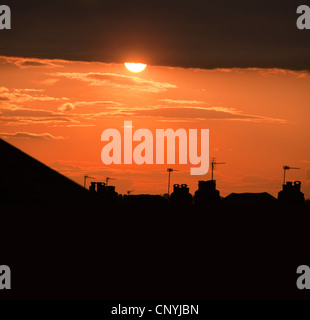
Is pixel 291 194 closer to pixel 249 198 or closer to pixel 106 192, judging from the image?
pixel 249 198

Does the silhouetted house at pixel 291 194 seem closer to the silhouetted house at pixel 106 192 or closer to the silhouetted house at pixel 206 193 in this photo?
the silhouetted house at pixel 206 193

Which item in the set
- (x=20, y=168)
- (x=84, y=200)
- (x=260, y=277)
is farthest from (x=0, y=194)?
(x=260, y=277)

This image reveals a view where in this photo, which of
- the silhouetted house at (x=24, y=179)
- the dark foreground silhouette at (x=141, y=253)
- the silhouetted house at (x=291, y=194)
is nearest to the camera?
the silhouetted house at (x=24, y=179)

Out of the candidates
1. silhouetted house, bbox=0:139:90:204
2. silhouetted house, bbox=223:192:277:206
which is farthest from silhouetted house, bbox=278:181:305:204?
silhouetted house, bbox=0:139:90:204

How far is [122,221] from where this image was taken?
41438mm

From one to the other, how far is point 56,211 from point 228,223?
16.4 metres

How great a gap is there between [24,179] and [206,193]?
99716 mm

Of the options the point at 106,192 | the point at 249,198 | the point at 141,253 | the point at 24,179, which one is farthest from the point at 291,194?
the point at 24,179

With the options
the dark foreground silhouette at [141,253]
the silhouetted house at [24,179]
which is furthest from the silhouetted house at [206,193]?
the silhouetted house at [24,179]

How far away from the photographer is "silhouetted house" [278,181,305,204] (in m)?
124

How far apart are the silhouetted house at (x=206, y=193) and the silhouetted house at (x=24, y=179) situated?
95.6 m

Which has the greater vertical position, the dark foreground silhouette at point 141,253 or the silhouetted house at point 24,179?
the silhouetted house at point 24,179

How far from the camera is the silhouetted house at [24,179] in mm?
32344
